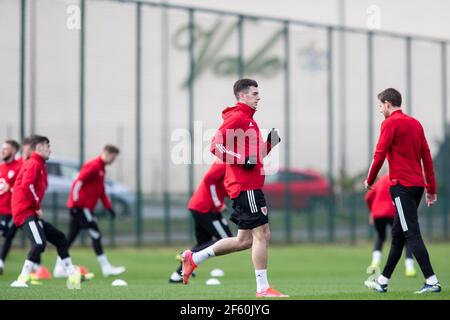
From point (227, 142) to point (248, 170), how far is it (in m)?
0.33

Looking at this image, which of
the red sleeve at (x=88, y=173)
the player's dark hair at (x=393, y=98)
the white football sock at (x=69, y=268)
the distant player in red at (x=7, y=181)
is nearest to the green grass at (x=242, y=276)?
the white football sock at (x=69, y=268)

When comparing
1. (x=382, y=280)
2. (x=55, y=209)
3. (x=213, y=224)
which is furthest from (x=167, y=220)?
(x=382, y=280)

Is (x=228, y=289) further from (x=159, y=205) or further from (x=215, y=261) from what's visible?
(x=159, y=205)

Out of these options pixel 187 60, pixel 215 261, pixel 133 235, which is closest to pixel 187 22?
pixel 187 60

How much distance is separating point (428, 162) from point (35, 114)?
11.5 m

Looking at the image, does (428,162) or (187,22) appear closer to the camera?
(428,162)

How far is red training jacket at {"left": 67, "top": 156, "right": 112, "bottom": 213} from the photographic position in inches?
539

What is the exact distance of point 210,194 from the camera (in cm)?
1222

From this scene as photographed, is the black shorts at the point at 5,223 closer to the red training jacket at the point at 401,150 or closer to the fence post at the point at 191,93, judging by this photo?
the red training jacket at the point at 401,150

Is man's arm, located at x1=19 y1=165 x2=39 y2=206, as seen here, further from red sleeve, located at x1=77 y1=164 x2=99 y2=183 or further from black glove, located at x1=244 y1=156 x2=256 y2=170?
black glove, located at x1=244 y1=156 x2=256 y2=170

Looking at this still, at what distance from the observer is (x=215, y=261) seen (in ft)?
55.9

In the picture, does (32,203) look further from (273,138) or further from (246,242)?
(273,138)

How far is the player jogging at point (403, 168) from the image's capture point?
9078mm

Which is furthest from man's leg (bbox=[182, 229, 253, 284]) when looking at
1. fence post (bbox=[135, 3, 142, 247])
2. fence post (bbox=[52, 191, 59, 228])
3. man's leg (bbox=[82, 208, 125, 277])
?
fence post (bbox=[135, 3, 142, 247])
